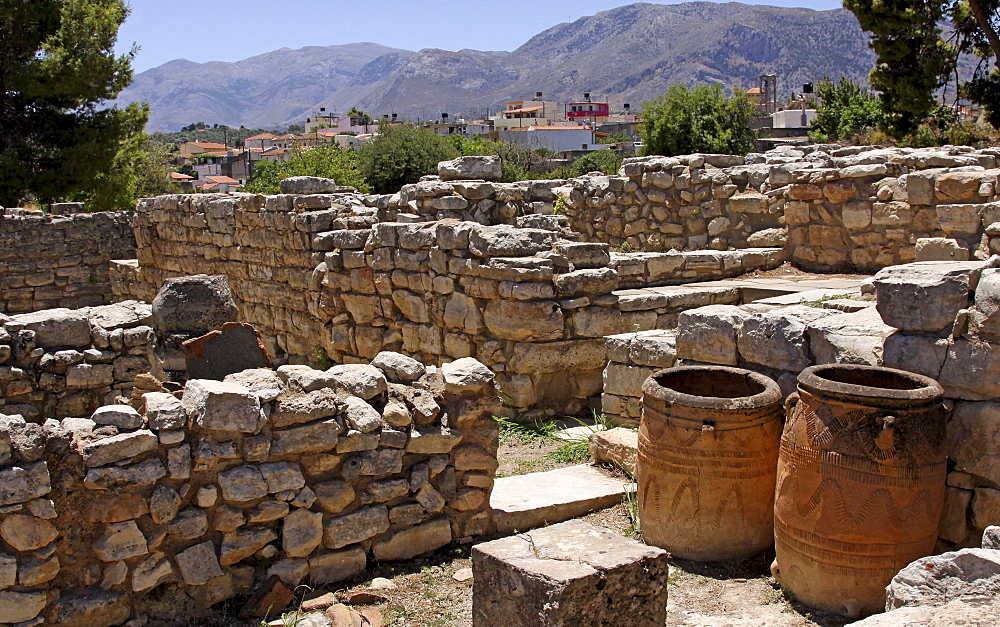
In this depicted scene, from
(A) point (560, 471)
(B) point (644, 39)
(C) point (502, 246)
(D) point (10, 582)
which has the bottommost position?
(A) point (560, 471)

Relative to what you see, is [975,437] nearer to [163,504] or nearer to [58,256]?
[163,504]

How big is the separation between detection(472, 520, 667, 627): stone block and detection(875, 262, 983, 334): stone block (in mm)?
1725

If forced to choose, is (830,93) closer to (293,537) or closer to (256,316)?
(256,316)

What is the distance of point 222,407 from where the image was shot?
4.01m

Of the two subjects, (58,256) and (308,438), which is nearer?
(308,438)

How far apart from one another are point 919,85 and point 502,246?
1860 centimetres

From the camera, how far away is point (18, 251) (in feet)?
45.9

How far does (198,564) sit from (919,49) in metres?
23.4

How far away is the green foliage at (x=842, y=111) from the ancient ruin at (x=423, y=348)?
84.8 feet

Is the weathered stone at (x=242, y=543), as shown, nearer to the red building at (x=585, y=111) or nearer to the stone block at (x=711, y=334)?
the stone block at (x=711, y=334)

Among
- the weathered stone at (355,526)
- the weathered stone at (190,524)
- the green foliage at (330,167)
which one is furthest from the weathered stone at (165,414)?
the green foliage at (330,167)

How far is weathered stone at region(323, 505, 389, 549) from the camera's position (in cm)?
434

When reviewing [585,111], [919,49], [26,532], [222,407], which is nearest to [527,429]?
[222,407]

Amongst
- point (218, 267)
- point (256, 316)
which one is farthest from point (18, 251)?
point (256, 316)
